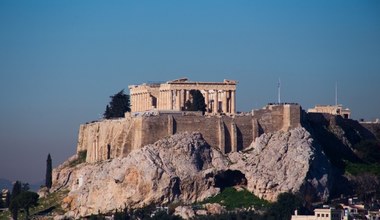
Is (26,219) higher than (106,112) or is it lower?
lower

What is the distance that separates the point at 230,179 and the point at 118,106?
1964 cm

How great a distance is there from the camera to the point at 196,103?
4840 inches

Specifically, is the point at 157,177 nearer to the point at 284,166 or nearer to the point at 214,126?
the point at 214,126

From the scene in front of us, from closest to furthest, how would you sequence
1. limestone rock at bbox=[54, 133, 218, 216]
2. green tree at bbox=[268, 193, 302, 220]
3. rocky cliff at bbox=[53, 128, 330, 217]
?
green tree at bbox=[268, 193, 302, 220] → limestone rock at bbox=[54, 133, 218, 216] → rocky cliff at bbox=[53, 128, 330, 217]

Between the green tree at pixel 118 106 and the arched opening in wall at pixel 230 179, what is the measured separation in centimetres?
1859

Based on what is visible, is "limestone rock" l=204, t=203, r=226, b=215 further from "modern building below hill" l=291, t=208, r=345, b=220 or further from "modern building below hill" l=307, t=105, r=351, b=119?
"modern building below hill" l=307, t=105, r=351, b=119

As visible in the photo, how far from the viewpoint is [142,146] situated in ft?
379

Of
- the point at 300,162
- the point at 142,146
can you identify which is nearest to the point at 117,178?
the point at 142,146

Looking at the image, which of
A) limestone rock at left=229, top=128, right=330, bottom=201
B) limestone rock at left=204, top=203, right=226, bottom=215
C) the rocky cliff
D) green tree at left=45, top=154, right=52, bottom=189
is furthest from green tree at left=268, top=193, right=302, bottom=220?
green tree at left=45, top=154, right=52, bottom=189

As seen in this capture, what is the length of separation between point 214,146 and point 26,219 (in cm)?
1599

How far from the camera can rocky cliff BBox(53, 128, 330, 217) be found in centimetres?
11231

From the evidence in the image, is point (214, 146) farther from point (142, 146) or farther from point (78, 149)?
point (78, 149)

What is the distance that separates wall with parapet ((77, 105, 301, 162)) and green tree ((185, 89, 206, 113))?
523cm

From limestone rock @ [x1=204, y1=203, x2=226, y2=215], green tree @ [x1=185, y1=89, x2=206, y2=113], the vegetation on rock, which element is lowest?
limestone rock @ [x1=204, y1=203, x2=226, y2=215]
